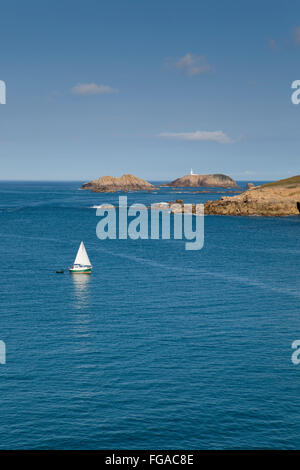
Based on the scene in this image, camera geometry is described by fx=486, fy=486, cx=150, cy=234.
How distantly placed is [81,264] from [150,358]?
2153 inches

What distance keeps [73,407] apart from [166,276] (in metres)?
59.8

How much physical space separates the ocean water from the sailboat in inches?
85.1

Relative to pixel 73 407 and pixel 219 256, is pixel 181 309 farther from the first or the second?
pixel 219 256

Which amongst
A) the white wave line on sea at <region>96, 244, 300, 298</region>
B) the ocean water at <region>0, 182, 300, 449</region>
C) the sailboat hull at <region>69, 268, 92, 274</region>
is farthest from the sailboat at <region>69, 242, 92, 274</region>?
the white wave line on sea at <region>96, 244, 300, 298</region>

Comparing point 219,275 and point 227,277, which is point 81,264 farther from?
point 227,277

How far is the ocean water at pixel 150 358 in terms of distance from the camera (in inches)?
1615

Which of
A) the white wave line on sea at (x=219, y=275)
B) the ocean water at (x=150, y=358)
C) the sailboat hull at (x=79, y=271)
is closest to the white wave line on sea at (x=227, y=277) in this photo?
the white wave line on sea at (x=219, y=275)

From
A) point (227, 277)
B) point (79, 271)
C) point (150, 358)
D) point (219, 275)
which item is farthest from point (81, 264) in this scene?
point (150, 358)

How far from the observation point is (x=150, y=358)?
182ft

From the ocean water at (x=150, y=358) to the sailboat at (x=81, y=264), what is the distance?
7.10ft

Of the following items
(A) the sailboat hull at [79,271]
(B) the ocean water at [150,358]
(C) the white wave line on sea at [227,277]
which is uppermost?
(A) the sailboat hull at [79,271]

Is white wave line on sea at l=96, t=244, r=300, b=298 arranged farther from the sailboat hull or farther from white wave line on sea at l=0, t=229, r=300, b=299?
the sailboat hull

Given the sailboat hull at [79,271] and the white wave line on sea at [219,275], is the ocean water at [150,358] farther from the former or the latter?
the sailboat hull at [79,271]

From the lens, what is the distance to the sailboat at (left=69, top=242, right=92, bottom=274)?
4124 inches
